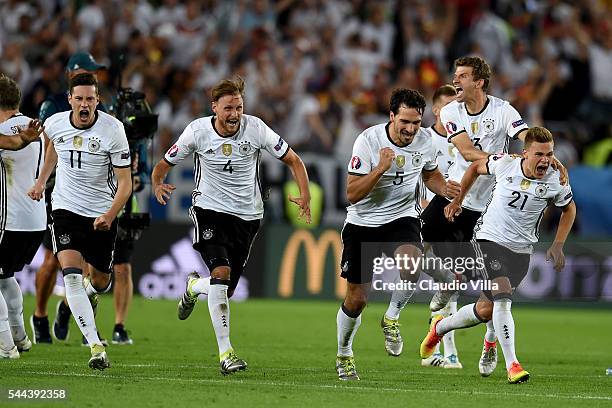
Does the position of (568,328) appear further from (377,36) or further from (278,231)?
(377,36)

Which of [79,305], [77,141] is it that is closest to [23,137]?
[77,141]

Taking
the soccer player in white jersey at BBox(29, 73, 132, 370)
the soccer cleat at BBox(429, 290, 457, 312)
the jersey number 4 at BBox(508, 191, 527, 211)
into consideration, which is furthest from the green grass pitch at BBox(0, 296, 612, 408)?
the jersey number 4 at BBox(508, 191, 527, 211)

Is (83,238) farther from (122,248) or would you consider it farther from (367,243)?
(367,243)

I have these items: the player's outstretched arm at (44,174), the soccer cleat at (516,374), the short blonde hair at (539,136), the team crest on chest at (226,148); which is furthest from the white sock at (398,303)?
the player's outstretched arm at (44,174)

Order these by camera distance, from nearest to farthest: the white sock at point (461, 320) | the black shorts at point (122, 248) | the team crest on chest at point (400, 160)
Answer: the team crest on chest at point (400, 160), the white sock at point (461, 320), the black shorts at point (122, 248)

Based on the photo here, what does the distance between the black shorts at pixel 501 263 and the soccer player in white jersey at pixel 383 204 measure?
660mm

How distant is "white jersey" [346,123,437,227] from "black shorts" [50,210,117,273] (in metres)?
2.45

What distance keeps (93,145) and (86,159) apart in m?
0.16

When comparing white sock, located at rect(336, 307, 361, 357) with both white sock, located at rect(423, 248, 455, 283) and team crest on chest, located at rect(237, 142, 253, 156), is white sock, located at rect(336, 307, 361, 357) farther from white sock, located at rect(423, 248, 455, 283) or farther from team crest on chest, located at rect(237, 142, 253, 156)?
white sock, located at rect(423, 248, 455, 283)

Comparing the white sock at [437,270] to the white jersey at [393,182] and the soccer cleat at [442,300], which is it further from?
the white jersey at [393,182]

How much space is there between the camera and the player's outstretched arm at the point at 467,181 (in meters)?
Result: 12.5

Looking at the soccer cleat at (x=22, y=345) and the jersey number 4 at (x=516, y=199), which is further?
the soccer cleat at (x=22, y=345)

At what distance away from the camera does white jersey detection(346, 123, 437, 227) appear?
11875 millimetres

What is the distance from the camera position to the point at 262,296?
2152 centimetres
